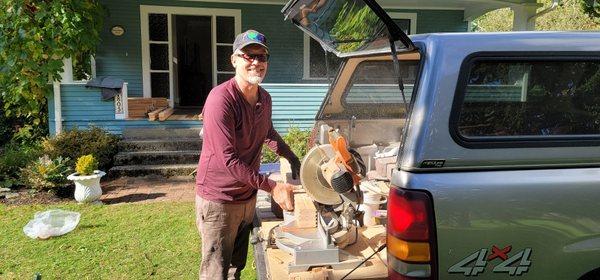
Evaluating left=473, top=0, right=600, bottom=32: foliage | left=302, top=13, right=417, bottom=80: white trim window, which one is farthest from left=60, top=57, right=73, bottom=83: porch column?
left=473, top=0, right=600, bottom=32: foliage

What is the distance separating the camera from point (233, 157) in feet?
7.59

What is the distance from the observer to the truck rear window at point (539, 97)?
6.37 feet

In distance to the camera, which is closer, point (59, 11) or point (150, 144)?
point (59, 11)

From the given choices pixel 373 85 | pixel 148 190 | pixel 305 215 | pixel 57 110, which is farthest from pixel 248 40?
pixel 57 110

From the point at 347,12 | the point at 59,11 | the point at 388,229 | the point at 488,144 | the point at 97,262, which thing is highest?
the point at 59,11

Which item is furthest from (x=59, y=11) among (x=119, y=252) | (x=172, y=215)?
(x=119, y=252)

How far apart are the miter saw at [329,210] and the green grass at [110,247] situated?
134cm

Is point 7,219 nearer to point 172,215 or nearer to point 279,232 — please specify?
point 172,215

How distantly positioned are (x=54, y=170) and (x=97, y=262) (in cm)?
262

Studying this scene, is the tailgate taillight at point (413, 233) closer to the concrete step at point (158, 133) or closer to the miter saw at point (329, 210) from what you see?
the miter saw at point (329, 210)

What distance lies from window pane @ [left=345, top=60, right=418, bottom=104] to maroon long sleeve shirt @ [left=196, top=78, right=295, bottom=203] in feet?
2.48

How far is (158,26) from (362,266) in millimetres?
8164

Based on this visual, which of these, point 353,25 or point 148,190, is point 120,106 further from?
point 353,25

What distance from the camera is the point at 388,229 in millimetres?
1915
